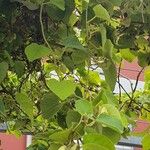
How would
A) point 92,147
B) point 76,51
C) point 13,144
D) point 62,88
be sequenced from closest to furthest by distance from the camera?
point 92,147
point 62,88
point 76,51
point 13,144

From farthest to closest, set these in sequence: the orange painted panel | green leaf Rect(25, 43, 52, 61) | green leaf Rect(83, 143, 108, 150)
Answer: the orange painted panel < green leaf Rect(25, 43, 52, 61) < green leaf Rect(83, 143, 108, 150)

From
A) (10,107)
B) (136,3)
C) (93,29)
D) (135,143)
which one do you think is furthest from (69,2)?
(135,143)

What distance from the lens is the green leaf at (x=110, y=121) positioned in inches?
18.3

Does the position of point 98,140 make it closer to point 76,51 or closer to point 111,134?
point 111,134

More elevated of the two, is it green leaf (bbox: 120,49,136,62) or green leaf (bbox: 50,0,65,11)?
green leaf (bbox: 50,0,65,11)

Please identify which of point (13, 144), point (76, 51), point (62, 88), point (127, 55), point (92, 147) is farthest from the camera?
point (13, 144)

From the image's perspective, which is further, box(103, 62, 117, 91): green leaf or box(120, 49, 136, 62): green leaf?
box(120, 49, 136, 62): green leaf

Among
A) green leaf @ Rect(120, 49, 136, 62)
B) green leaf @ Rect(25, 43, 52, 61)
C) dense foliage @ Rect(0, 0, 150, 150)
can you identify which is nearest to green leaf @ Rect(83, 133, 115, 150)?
dense foliage @ Rect(0, 0, 150, 150)

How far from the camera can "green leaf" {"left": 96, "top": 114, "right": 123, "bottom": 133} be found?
46 centimetres

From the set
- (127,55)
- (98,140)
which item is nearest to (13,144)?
(127,55)

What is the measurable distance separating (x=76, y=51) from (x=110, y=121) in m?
0.21

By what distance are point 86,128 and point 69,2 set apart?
0.21 m

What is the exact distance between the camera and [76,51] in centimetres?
66

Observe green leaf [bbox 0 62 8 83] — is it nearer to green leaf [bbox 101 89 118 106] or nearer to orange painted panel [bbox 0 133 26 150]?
green leaf [bbox 101 89 118 106]
